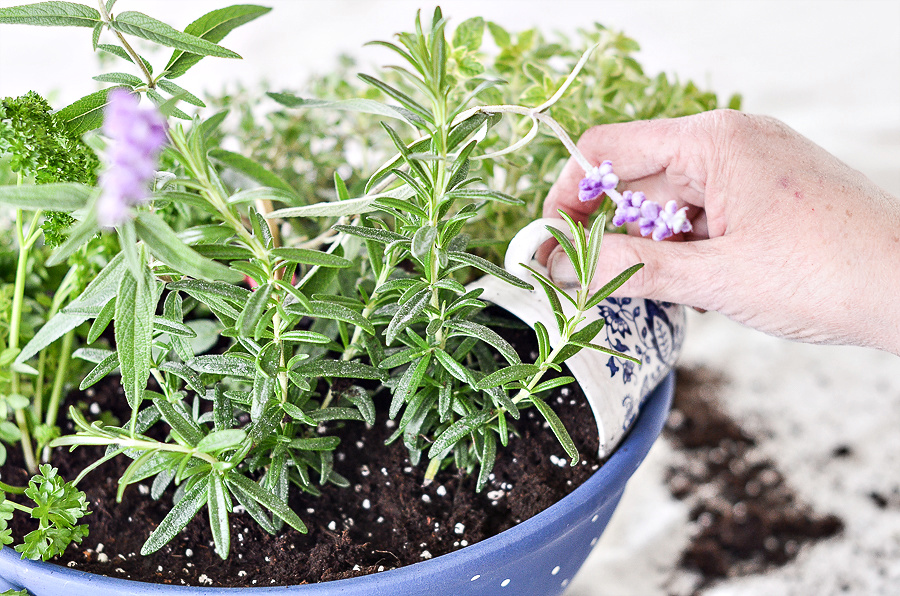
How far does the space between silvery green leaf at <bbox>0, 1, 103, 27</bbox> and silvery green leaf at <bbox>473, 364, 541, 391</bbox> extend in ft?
1.37

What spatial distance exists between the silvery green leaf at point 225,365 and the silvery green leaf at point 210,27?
0.78 feet

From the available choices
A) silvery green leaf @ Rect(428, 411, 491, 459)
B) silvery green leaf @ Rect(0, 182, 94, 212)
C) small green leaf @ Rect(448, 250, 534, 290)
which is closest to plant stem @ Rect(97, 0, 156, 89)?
silvery green leaf @ Rect(0, 182, 94, 212)

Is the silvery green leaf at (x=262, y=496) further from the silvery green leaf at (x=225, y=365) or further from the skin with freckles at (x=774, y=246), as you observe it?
the skin with freckles at (x=774, y=246)

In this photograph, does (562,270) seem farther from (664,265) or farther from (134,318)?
(134,318)

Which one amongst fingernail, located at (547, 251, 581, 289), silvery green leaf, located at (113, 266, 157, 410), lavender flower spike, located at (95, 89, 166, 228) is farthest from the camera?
fingernail, located at (547, 251, 581, 289)

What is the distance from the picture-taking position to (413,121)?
1.98ft

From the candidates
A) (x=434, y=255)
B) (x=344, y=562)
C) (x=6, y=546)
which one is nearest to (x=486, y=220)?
(x=434, y=255)

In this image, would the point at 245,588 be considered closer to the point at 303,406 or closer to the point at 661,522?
the point at 303,406

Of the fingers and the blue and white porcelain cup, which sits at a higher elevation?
the fingers

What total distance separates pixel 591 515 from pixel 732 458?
0.76 meters

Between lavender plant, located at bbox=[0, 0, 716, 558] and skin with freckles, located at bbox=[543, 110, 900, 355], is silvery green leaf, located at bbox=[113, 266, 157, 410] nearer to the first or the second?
lavender plant, located at bbox=[0, 0, 716, 558]

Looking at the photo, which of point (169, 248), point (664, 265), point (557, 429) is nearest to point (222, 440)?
point (169, 248)

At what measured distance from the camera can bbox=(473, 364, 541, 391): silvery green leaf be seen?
0.63 m

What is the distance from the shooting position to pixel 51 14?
56cm
